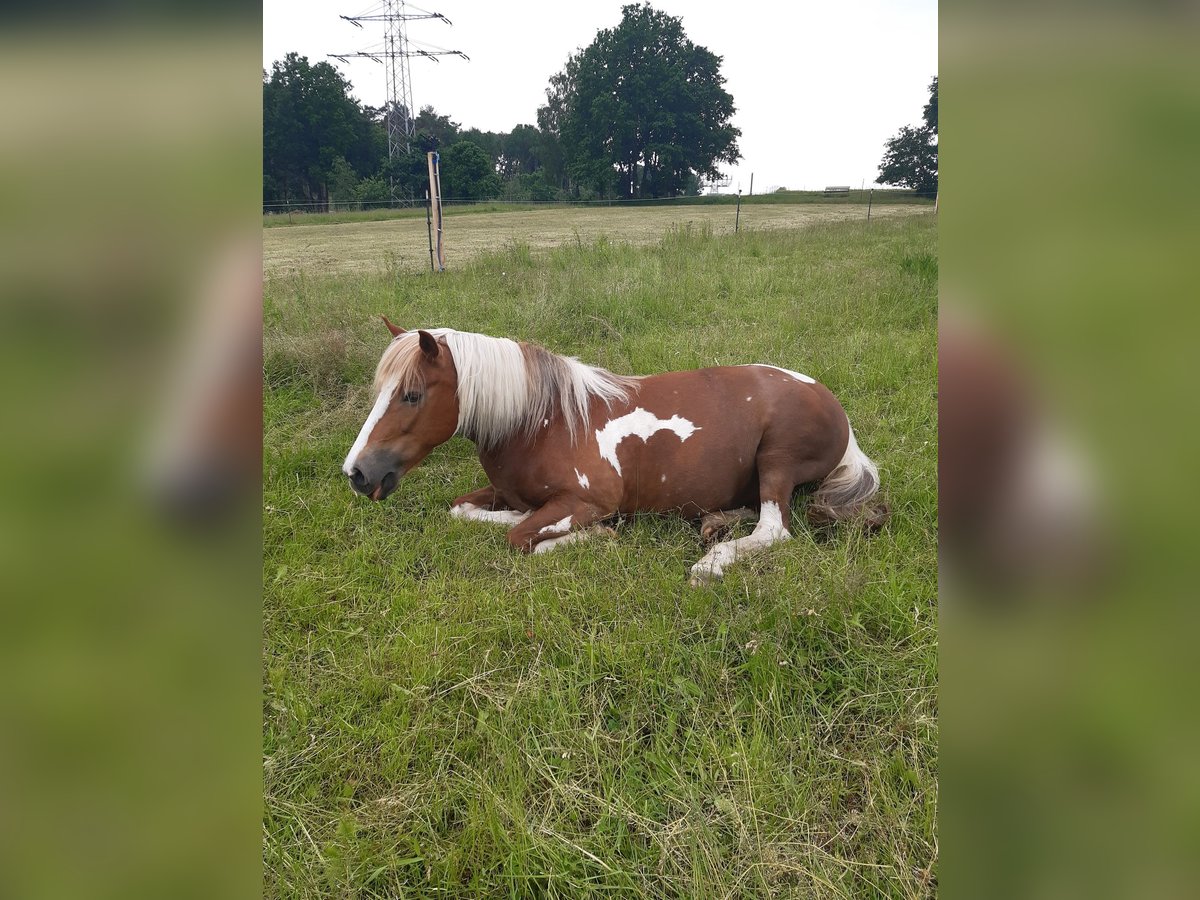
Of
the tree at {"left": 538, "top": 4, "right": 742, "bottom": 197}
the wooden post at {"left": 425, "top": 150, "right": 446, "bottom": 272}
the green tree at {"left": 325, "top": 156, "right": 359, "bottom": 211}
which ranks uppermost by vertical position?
the tree at {"left": 538, "top": 4, "right": 742, "bottom": 197}

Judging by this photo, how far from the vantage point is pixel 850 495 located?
10.5 ft

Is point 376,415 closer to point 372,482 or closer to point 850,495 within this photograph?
point 372,482

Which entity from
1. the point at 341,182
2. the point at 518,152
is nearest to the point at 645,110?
the point at 341,182

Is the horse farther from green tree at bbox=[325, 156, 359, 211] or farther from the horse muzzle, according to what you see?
green tree at bbox=[325, 156, 359, 211]

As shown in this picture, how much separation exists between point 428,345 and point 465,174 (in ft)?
117

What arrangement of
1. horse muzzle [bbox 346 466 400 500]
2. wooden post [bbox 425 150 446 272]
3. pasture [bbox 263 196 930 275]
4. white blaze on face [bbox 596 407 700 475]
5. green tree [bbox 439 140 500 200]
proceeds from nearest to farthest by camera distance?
horse muzzle [bbox 346 466 400 500], white blaze on face [bbox 596 407 700 475], wooden post [bbox 425 150 446 272], pasture [bbox 263 196 930 275], green tree [bbox 439 140 500 200]

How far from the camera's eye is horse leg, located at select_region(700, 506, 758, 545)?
3145mm

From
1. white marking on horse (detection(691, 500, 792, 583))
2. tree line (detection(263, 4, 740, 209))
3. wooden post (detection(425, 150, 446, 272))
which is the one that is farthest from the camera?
tree line (detection(263, 4, 740, 209))
